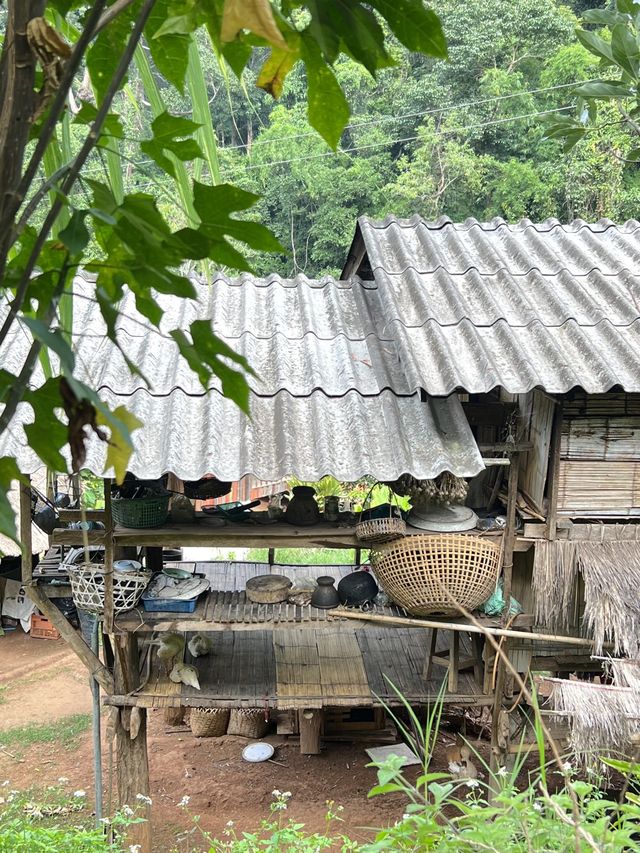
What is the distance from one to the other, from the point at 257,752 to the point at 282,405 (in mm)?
4319

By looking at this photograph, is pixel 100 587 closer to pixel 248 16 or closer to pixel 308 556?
pixel 248 16

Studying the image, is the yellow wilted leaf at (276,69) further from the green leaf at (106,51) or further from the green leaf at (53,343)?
the green leaf at (53,343)

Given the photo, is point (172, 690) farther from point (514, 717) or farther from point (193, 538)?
point (514, 717)

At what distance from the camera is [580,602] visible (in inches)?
177

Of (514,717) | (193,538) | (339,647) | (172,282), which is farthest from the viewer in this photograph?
(339,647)

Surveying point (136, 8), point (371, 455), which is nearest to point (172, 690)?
point (371, 455)

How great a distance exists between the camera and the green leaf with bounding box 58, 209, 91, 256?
684 mm

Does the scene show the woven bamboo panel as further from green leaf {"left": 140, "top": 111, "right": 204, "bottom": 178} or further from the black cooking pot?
green leaf {"left": 140, "top": 111, "right": 204, "bottom": 178}

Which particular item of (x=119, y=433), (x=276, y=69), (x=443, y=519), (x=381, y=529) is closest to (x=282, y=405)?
(x=381, y=529)

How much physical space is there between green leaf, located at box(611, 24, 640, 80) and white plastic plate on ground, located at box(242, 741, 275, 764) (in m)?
6.71

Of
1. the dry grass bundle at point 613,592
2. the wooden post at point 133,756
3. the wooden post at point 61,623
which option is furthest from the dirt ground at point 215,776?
the dry grass bundle at point 613,592

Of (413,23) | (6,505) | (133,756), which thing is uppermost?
(413,23)

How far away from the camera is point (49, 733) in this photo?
769 centimetres

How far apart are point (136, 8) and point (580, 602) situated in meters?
4.34
